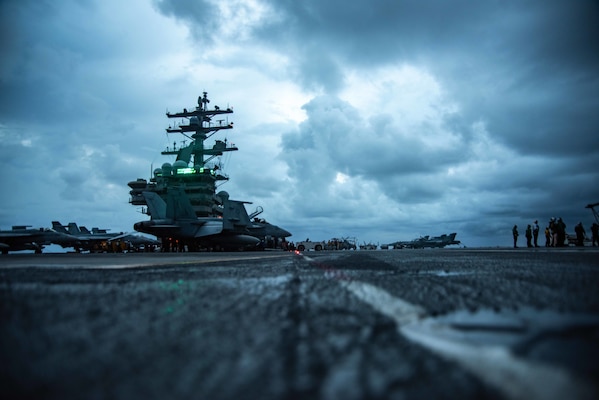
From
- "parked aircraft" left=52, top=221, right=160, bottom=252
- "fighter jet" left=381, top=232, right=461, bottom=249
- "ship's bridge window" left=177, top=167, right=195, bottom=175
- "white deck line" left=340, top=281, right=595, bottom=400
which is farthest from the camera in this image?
"fighter jet" left=381, top=232, right=461, bottom=249

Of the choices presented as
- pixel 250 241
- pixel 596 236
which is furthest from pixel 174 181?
pixel 596 236

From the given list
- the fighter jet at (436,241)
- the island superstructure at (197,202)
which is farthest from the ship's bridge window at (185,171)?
the fighter jet at (436,241)

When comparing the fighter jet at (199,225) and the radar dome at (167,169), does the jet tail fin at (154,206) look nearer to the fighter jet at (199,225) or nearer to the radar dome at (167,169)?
the fighter jet at (199,225)

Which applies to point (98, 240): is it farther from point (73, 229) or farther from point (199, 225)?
point (199, 225)

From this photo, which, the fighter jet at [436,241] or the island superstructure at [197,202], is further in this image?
the fighter jet at [436,241]

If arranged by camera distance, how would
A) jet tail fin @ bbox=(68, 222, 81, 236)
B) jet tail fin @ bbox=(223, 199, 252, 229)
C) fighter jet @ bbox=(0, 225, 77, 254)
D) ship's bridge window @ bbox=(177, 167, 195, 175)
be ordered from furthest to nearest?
jet tail fin @ bbox=(68, 222, 81, 236)
ship's bridge window @ bbox=(177, 167, 195, 175)
fighter jet @ bbox=(0, 225, 77, 254)
jet tail fin @ bbox=(223, 199, 252, 229)

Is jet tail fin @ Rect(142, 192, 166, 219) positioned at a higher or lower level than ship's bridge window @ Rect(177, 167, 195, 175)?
lower

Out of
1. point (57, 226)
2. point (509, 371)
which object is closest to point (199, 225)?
point (509, 371)

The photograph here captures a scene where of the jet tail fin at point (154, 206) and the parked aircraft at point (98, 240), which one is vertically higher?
the jet tail fin at point (154, 206)

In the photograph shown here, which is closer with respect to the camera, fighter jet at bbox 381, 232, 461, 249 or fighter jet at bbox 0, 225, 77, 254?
fighter jet at bbox 0, 225, 77, 254

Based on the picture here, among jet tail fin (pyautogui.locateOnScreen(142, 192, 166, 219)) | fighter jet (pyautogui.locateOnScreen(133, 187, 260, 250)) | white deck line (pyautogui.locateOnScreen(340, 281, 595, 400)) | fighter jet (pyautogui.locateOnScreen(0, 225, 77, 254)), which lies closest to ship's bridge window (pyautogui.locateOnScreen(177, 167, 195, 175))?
fighter jet (pyautogui.locateOnScreen(0, 225, 77, 254))

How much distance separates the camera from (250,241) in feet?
111

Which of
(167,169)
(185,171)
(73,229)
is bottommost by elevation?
(73,229)

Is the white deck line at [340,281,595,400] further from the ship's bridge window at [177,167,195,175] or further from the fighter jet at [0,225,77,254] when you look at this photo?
the ship's bridge window at [177,167,195,175]
